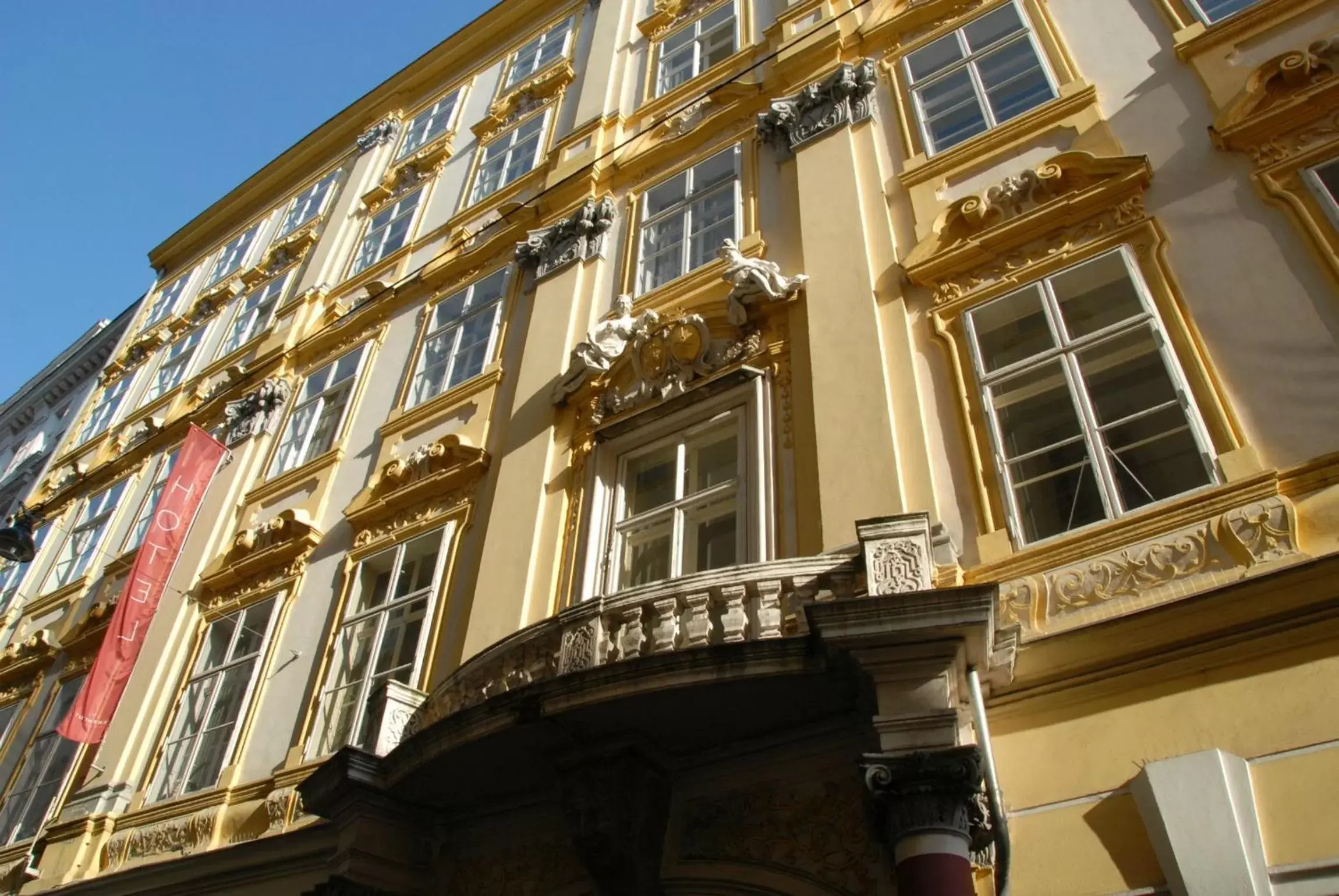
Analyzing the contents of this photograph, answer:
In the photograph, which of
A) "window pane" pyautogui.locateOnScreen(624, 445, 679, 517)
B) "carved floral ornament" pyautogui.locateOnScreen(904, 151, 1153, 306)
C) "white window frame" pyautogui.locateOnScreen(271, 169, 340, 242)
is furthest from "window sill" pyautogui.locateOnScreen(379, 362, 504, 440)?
"white window frame" pyautogui.locateOnScreen(271, 169, 340, 242)

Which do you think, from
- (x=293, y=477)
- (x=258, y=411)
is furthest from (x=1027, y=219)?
(x=258, y=411)

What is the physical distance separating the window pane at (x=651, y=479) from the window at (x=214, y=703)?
15.9 feet

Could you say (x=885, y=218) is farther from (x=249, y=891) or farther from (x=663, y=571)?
(x=249, y=891)

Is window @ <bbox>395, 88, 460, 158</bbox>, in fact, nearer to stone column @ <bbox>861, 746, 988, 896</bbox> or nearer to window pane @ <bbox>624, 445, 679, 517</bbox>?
window pane @ <bbox>624, 445, 679, 517</bbox>

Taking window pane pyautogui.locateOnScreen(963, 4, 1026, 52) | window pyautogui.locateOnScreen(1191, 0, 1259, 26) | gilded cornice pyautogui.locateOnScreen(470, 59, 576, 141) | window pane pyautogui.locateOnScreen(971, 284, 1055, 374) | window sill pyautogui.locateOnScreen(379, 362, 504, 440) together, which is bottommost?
window pane pyautogui.locateOnScreen(971, 284, 1055, 374)

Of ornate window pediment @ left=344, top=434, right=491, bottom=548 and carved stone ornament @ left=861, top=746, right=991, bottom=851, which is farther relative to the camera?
ornate window pediment @ left=344, top=434, right=491, bottom=548

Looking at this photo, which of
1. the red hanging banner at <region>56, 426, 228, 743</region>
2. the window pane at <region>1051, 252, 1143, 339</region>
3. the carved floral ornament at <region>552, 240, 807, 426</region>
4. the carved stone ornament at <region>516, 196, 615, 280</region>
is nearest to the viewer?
the window pane at <region>1051, 252, 1143, 339</region>

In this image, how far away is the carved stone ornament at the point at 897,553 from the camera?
5711 mm

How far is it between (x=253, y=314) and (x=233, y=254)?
13.8ft

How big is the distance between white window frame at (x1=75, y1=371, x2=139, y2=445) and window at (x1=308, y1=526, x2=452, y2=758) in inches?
532

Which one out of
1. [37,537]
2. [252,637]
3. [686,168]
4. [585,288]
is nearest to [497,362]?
[585,288]

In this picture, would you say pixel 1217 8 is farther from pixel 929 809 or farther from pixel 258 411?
pixel 258 411

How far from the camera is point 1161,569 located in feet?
18.8

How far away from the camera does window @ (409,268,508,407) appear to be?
1262cm
